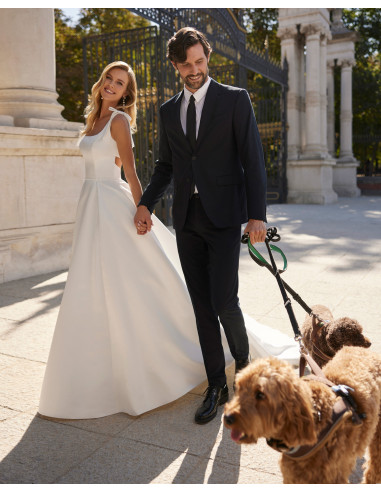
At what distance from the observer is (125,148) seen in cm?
346

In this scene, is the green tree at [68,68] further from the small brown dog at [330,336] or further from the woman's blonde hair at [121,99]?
the small brown dog at [330,336]

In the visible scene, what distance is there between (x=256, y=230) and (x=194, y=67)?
0.97 metres

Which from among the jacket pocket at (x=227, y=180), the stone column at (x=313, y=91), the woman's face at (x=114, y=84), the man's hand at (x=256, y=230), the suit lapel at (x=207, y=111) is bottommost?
the man's hand at (x=256, y=230)

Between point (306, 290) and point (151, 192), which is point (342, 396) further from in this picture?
point (306, 290)

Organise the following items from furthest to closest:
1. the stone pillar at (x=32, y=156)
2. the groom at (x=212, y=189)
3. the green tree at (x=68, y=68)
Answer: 1. the green tree at (x=68, y=68)
2. the stone pillar at (x=32, y=156)
3. the groom at (x=212, y=189)

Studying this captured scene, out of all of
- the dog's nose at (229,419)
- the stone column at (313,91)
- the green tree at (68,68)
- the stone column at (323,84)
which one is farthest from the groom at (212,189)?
the green tree at (68,68)

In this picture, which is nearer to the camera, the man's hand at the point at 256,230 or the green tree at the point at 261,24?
the man's hand at the point at 256,230

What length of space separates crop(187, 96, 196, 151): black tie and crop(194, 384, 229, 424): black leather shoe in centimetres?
146

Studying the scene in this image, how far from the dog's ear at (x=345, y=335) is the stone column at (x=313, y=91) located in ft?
55.2

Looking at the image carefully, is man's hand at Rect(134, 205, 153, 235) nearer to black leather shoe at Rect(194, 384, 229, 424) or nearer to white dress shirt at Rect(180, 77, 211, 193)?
white dress shirt at Rect(180, 77, 211, 193)

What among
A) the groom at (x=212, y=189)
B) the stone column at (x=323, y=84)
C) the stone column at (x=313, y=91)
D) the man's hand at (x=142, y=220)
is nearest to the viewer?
the groom at (x=212, y=189)

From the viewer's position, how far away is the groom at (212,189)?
2918 mm

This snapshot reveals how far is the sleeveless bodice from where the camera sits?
11.4 ft
